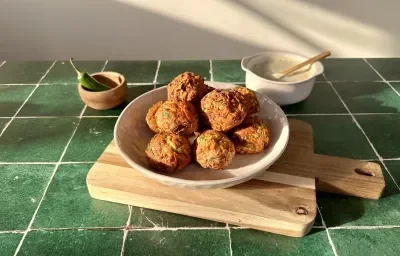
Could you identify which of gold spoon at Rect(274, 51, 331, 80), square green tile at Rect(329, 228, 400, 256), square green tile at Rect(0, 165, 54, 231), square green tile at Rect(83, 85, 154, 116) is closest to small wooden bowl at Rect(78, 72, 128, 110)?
square green tile at Rect(83, 85, 154, 116)

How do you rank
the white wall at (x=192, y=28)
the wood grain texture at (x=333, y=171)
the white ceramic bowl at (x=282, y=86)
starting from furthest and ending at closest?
the white wall at (x=192, y=28), the white ceramic bowl at (x=282, y=86), the wood grain texture at (x=333, y=171)

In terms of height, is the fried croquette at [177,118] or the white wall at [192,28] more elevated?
the fried croquette at [177,118]

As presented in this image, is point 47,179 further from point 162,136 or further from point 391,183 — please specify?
point 391,183

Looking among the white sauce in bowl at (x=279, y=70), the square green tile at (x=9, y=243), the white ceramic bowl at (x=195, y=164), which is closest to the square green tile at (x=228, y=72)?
the white sauce in bowl at (x=279, y=70)

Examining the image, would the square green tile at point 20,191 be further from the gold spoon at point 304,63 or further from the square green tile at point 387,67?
the square green tile at point 387,67

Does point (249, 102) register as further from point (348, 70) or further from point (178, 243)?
point (348, 70)

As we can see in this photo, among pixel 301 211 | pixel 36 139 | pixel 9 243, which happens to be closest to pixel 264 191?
pixel 301 211

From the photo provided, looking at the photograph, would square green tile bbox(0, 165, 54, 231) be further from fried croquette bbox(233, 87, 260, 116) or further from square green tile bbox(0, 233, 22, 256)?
fried croquette bbox(233, 87, 260, 116)
